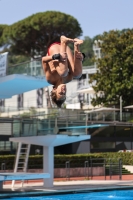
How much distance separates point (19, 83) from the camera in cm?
2498

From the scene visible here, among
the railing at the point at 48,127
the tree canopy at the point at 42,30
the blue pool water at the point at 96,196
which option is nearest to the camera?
the blue pool water at the point at 96,196

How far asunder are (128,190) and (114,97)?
23472 millimetres

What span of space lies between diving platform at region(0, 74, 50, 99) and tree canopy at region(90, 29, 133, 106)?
62.3 ft

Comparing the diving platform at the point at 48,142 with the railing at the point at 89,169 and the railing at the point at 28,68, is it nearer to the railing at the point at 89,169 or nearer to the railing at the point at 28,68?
the railing at the point at 28,68

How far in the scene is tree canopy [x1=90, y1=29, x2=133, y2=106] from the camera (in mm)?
44812

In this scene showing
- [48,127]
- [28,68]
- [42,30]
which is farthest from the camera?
[42,30]

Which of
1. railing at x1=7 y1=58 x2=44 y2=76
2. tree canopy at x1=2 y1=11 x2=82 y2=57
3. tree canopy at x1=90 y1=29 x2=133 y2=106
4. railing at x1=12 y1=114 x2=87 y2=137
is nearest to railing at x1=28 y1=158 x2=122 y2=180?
railing at x1=12 y1=114 x2=87 y2=137

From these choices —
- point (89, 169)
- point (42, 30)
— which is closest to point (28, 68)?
point (89, 169)

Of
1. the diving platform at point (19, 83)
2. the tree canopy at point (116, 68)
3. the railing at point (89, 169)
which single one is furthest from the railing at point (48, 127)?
the tree canopy at point (116, 68)

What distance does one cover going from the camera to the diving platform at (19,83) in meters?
24.1

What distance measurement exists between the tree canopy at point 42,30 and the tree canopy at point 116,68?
18114 mm

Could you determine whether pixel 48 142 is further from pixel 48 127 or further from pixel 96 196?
pixel 96 196

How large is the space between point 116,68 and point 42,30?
20558 millimetres

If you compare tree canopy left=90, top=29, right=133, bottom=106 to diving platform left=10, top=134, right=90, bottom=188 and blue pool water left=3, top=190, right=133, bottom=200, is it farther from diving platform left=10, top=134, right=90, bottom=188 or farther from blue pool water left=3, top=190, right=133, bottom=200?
blue pool water left=3, top=190, right=133, bottom=200
